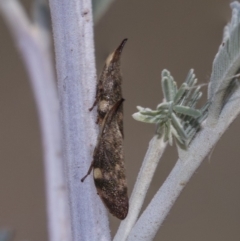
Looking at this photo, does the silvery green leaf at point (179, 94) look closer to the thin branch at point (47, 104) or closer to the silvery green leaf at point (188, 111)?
the silvery green leaf at point (188, 111)

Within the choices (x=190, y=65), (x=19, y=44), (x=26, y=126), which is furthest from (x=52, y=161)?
(x=26, y=126)

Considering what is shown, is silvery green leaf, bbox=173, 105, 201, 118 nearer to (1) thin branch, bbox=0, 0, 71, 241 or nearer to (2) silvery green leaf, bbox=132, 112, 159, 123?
(2) silvery green leaf, bbox=132, 112, 159, 123

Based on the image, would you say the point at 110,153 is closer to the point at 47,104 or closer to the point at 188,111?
the point at 188,111

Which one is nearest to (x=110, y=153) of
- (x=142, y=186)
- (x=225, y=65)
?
(x=142, y=186)

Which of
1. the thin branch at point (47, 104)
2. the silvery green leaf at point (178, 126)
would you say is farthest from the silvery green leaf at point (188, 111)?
the thin branch at point (47, 104)

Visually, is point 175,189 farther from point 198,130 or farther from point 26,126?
point 26,126

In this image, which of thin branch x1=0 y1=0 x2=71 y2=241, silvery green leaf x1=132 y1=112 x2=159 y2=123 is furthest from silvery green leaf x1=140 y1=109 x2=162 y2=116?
thin branch x1=0 y1=0 x2=71 y2=241

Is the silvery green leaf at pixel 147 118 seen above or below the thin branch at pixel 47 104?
above
